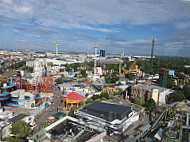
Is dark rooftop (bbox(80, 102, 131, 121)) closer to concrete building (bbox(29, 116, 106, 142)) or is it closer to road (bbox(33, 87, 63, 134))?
concrete building (bbox(29, 116, 106, 142))

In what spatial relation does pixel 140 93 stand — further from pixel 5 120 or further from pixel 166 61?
pixel 166 61

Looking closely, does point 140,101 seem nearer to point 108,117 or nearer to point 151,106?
point 151,106

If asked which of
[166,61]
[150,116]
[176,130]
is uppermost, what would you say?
[166,61]

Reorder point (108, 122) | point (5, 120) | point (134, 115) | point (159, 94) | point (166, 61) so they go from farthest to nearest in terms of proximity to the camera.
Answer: point (166, 61) < point (159, 94) < point (134, 115) < point (108, 122) < point (5, 120)

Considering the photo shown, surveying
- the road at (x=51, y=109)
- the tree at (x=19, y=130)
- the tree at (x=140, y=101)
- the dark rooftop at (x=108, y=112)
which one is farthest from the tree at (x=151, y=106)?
the tree at (x=19, y=130)

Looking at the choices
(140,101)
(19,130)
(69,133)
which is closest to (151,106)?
(140,101)

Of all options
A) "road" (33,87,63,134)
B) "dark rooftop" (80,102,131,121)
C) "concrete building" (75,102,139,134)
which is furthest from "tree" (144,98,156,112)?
"road" (33,87,63,134)

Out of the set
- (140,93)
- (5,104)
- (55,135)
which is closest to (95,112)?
(55,135)

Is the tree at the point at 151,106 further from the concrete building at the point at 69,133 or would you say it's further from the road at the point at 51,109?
the road at the point at 51,109
